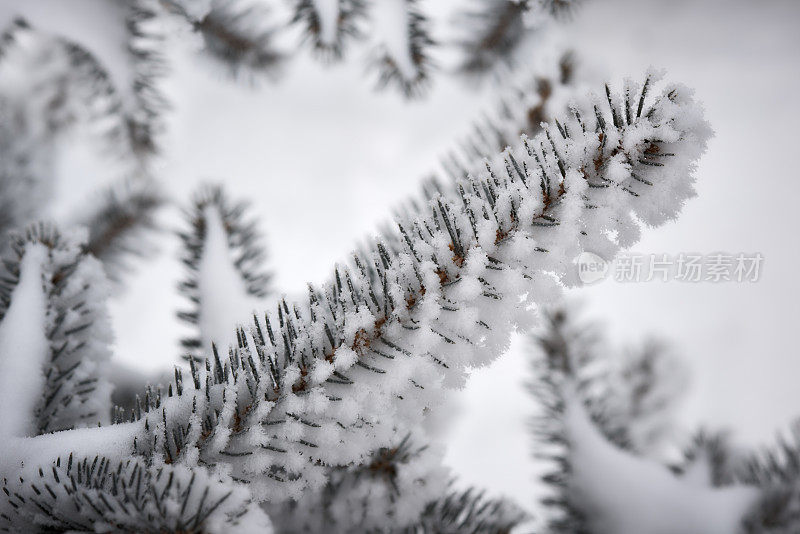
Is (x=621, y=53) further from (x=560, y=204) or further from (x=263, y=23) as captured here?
(x=560, y=204)

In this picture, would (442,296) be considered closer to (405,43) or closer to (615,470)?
(405,43)

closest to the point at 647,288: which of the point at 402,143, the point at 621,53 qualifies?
the point at 621,53

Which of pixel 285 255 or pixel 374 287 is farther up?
pixel 285 255

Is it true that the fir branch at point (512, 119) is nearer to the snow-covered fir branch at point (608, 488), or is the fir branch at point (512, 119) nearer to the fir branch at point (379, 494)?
the fir branch at point (379, 494)

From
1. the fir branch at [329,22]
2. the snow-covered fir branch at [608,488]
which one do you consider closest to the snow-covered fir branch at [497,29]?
the fir branch at [329,22]

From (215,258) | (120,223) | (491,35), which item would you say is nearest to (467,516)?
(215,258)

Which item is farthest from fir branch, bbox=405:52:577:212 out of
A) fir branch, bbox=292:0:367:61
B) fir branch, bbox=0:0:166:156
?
fir branch, bbox=0:0:166:156

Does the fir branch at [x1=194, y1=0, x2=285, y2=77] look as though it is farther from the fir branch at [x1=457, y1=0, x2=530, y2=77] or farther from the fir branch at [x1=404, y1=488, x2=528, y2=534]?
the fir branch at [x1=404, y1=488, x2=528, y2=534]

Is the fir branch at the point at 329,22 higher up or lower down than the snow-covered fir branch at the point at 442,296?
higher up
